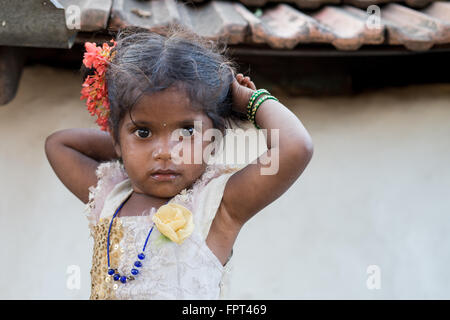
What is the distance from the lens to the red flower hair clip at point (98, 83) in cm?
221

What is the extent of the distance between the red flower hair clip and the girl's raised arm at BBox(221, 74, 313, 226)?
0.52 m

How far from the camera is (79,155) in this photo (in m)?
2.48

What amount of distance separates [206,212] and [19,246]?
1431mm

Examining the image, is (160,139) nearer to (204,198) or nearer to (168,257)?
(204,198)

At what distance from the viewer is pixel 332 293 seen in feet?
10.4

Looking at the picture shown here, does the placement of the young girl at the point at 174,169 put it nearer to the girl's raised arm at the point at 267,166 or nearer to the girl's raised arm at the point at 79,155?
the girl's raised arm at the point at 267,166

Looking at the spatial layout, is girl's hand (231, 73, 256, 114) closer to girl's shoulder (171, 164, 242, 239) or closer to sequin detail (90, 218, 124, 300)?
girl's shoulder (171, 164, 242, 239)

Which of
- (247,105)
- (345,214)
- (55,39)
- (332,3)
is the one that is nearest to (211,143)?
(247,105)

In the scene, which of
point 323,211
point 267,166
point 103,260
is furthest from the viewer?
point 323,211

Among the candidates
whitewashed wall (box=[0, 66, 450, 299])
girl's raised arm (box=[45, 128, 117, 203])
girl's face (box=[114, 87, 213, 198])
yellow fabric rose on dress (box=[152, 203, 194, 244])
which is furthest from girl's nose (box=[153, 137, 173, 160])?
whitewashed wall (box=[0, 66, 450, 299])

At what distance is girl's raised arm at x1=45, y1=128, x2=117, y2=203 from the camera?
95.7 inches

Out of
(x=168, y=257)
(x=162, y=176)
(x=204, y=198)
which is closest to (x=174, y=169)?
(x=162, y=176)

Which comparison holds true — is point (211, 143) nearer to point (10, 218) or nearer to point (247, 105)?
point (247, 105)

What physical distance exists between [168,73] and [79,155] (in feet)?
2.00
